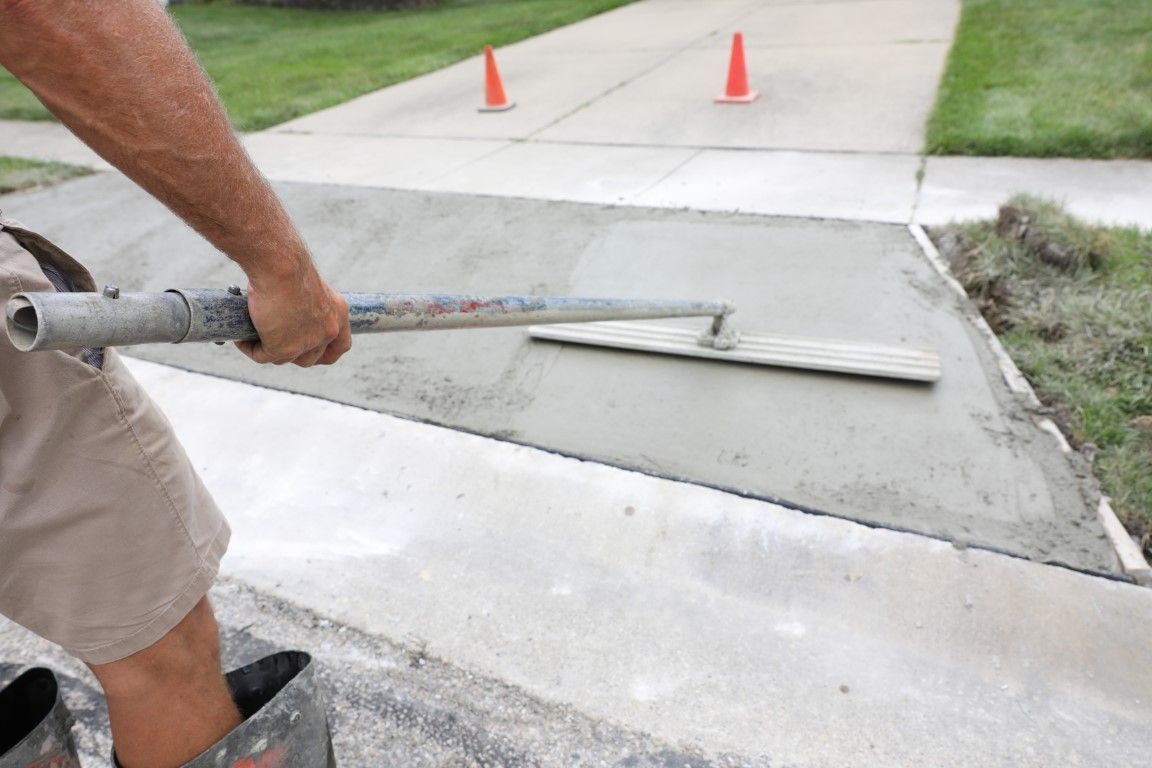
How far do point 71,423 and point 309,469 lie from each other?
4.60ft

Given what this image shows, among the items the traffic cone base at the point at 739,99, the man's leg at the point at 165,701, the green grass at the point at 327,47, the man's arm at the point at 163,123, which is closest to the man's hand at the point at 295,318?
the man's arm at the point at 163,123

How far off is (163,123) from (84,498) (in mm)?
531

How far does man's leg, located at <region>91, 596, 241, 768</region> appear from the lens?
3.86ft

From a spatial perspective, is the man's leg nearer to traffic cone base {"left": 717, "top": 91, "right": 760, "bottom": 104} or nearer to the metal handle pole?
the metal handle pole

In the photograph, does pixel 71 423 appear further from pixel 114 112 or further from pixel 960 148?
pixel 960 148

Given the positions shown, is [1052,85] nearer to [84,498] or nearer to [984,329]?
[984,329]

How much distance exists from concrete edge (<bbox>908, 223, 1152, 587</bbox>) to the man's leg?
201 cm

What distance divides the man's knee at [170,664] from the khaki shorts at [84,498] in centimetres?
3

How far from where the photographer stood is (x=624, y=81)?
6.93 metres

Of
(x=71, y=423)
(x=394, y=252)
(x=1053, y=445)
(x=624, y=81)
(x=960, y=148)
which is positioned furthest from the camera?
(x=624, y=81)

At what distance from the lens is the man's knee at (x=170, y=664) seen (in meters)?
1.17

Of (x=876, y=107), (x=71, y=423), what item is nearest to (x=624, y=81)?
(x=876, y=107)

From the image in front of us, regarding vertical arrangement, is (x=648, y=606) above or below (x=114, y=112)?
below

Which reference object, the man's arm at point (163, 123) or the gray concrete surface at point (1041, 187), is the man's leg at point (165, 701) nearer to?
the man's arm at point (163, 123)
